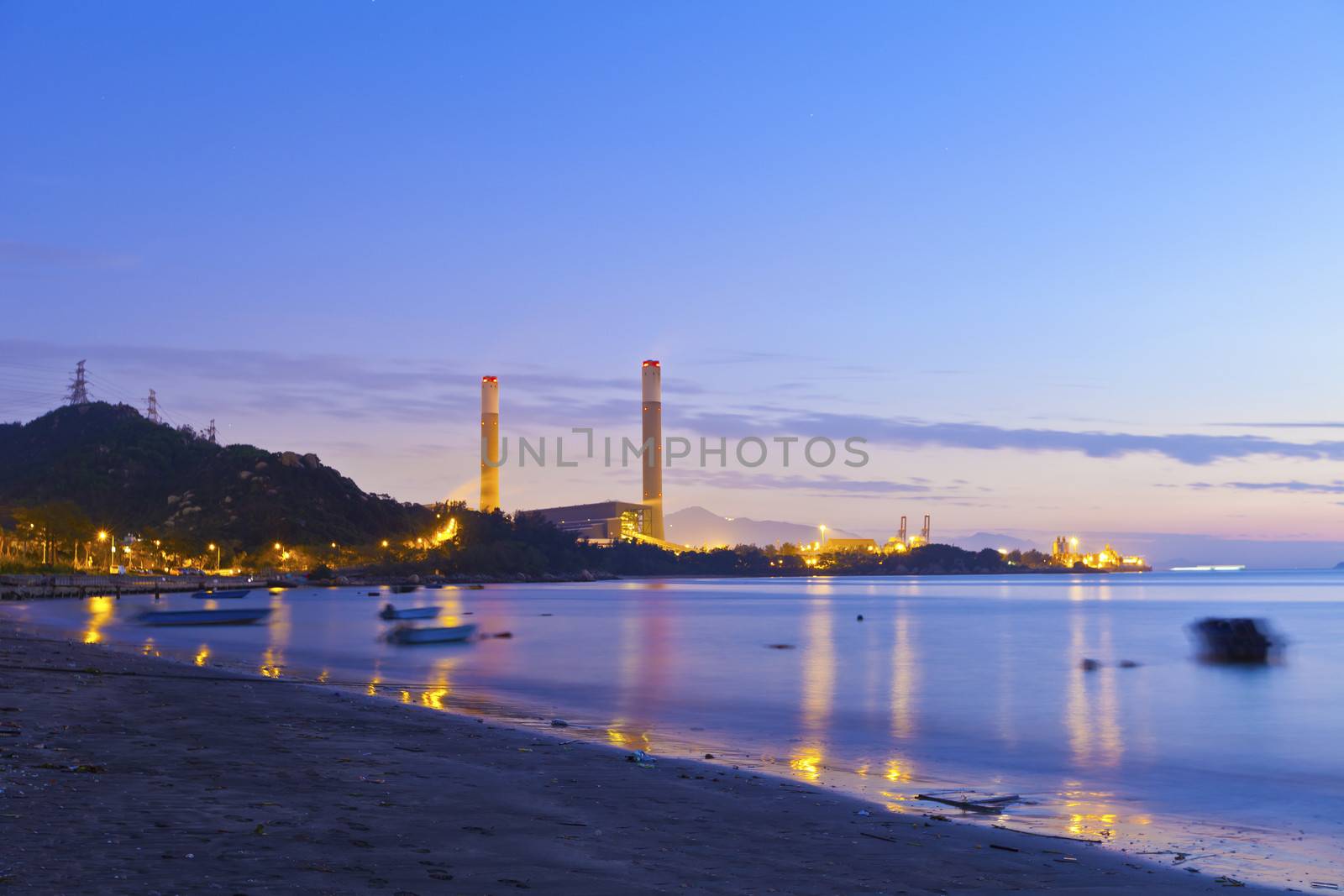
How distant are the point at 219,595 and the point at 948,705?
102291 mm

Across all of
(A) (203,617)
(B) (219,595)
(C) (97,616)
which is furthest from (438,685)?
(B) (219,595)

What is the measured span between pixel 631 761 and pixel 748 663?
105 ft

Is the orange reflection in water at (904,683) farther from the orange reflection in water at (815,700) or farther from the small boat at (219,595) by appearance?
the small boat at (219,595)

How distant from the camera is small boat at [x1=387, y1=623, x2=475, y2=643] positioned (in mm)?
56375

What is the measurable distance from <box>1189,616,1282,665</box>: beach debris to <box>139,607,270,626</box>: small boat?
60.2m

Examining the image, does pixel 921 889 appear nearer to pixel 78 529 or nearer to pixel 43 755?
pixel 43 755

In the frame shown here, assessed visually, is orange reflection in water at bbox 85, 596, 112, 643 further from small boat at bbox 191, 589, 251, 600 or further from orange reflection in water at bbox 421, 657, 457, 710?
orange reflection in water at bbox 421, 657, 457, 710

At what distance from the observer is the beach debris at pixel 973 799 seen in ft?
46.4

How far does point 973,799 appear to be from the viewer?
49.2ft

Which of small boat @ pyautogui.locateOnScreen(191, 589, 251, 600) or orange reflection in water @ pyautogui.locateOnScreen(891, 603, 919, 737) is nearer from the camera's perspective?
orange reflection in water @ pyautogui.locateOnScreen(891, 603, 919, 737)

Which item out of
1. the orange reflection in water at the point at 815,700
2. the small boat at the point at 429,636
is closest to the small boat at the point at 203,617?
the small boat at the point at 429,636

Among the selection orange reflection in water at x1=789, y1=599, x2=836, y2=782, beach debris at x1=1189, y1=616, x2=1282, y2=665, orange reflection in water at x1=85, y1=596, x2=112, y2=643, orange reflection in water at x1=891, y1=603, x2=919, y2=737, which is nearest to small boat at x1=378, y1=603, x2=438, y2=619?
orange reflection in water at x1=85, y1=596, x2=112, y2=643

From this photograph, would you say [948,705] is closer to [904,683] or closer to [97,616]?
[904,683]

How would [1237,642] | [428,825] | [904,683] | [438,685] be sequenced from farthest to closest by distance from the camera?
[1237,642], [904,683], [438,685], [428,825]
